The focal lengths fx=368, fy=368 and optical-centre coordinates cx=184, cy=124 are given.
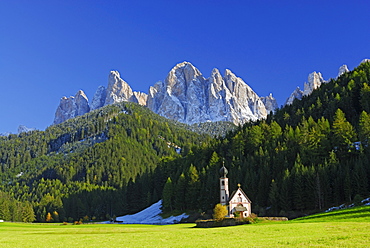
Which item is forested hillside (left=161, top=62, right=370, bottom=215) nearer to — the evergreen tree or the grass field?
the evergreen tree

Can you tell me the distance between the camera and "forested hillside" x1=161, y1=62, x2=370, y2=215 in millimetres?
78625

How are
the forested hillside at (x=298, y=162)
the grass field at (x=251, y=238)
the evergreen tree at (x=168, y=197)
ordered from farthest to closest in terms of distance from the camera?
the evergreen tree at (x=168, y=197) < the forested hillside at (x=298, y=162) < the grass field at (x=251, y=238)

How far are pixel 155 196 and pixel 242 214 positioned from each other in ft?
223

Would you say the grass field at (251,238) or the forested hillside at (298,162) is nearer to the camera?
the grass field at (251,238)

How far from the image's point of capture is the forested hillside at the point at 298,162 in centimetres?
7862

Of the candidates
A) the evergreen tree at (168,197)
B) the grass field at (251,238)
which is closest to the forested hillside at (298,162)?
the evergreen tree at (168,197)

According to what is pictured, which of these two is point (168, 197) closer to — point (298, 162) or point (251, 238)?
point (298, 162)

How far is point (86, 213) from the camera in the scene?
157m

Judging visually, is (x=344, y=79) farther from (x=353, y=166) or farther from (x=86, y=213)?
A: (x=86, y=213)

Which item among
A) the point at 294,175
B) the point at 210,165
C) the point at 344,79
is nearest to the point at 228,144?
the point at 210,165

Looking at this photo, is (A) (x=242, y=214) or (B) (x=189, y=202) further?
(B) (x=189, y=202)

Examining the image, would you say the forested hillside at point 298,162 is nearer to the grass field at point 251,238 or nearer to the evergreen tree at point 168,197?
the evergreen tree at point 168,197

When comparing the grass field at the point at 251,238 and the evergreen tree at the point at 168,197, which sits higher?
the evergreen tree at the point at 168,197

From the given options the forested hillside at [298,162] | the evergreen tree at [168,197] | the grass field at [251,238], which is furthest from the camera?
the evergreen tree at [168,197]
